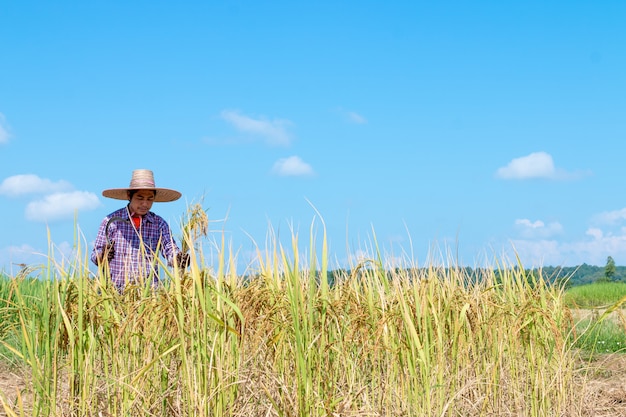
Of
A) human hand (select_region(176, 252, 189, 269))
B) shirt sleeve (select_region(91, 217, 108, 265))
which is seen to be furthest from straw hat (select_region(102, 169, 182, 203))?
human hand (select_region(176, 252, 189, 269))

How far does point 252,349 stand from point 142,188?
275 centimetres

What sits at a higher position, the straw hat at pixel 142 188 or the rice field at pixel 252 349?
the straw hat at pixel 142 188

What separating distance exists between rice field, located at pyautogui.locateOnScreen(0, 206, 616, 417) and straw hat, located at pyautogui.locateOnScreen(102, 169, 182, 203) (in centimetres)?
215

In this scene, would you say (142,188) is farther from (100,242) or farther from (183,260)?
(183,260)

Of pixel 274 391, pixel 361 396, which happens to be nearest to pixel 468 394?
pixel 361 396

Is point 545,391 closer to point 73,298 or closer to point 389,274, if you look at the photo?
point 389,274

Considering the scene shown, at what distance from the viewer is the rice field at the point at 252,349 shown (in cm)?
292

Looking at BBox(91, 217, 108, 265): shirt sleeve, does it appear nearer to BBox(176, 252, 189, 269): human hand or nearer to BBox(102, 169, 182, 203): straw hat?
BBox(102, 169, 182, 203): straw hat

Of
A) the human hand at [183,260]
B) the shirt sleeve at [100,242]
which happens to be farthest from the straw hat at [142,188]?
the human hand at [183,260]

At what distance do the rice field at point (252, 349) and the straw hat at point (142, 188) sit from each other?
2153mm

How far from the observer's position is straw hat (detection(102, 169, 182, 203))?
5735mm

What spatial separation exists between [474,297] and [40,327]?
2501 mm

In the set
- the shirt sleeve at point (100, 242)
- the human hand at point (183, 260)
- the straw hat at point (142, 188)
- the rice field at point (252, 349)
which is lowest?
the rice field at point (252, 349)

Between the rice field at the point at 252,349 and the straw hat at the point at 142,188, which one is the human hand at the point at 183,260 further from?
the straw hat at the point at 142,188
